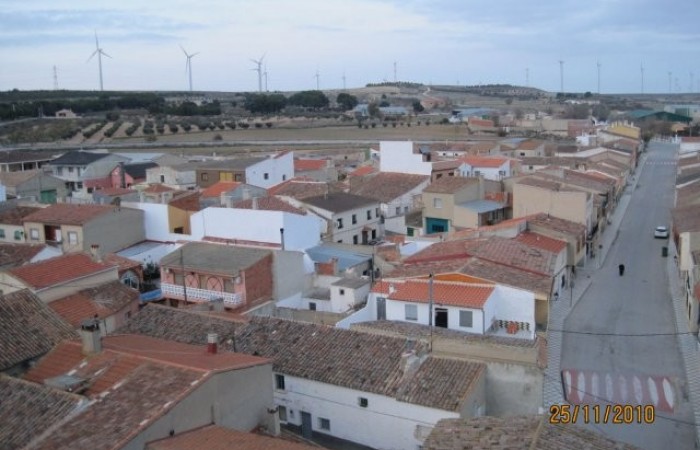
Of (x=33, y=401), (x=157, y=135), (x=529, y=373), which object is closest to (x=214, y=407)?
(x=33, y=401)

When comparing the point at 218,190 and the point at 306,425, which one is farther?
the point at 218,190

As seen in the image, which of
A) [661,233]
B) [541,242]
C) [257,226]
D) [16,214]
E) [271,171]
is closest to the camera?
[257,226]

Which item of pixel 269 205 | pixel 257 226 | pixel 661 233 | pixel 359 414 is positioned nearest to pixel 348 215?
pixel 269 205

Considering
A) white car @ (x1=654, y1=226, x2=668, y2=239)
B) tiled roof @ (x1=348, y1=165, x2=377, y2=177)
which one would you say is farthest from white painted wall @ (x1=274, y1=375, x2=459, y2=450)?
tiled roof @ (x1=348, y1=165, x2=377, y2=177)

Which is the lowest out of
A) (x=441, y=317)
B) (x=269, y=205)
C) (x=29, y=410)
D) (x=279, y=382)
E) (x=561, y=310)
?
(x=561, y=310)

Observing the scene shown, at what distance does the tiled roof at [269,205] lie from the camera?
27.5 metres

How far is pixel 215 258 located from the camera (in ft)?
71.6

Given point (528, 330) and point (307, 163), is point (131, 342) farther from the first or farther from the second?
point (307, 163)

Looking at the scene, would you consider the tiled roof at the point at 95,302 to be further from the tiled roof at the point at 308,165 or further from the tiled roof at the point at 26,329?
the tiled roof at the point at 308,165

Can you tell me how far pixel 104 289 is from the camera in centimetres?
1995

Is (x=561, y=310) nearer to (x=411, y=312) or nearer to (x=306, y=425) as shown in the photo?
(x=411, y=312)

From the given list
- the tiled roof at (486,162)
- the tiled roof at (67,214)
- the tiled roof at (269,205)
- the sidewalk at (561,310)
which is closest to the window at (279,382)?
the sidewalk at (561,310)
